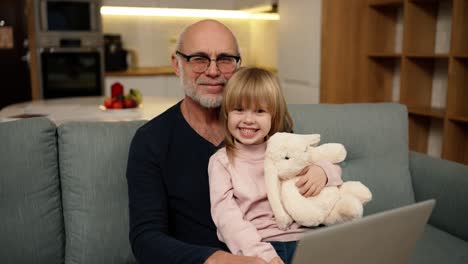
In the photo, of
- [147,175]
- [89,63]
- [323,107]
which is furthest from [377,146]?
[89,63]

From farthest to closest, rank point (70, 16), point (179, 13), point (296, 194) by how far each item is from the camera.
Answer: point (179, 13)
point (70, 16)
point (296, 194)

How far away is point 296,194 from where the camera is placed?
1.24 metres

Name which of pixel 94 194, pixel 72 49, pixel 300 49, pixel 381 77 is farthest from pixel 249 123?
pixel 72 49

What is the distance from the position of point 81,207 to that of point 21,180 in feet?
0.67

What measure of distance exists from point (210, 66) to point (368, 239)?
772 millimetres

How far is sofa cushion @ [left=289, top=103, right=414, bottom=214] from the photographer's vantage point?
1867 millimetres

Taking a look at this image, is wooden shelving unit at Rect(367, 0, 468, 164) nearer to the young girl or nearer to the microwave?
the young girl

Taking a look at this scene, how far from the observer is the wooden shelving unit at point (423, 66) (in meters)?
2.63

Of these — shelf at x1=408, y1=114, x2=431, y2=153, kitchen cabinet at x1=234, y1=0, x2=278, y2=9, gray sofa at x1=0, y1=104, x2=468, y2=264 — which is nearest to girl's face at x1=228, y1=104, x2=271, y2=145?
gray sofa at x1=0, y1=104, x2=468, y2=264

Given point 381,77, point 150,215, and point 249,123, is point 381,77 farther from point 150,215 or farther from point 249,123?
point 150,215

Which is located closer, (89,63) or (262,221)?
(262,221)

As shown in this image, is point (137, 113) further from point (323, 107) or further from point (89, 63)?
point (89, 63)

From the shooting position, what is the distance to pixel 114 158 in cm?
156

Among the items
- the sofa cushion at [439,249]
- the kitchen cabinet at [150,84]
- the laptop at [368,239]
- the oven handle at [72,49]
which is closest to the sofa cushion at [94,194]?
the laptop at [368,239]
